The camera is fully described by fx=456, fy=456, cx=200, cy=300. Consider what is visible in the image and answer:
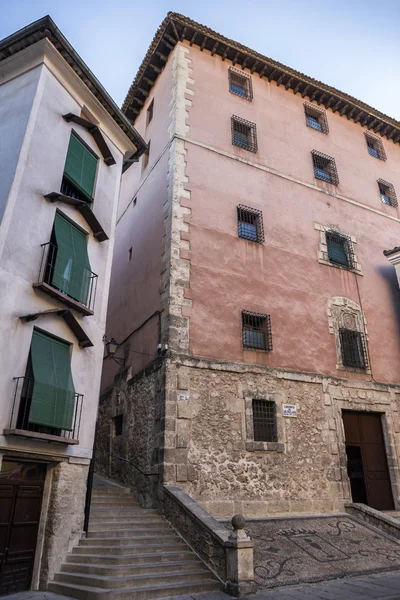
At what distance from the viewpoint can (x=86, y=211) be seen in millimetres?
10180

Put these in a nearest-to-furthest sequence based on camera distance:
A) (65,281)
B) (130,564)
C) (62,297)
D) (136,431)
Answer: (130,564)
(62,297)
(65,281)
(136,431)

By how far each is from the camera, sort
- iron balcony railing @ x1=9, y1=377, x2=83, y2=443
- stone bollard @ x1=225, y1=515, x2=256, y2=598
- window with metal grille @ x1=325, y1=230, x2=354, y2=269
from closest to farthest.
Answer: stone bollard @ x1=225, y1=515, x2=256, y2=598
iron balcony railing @ x1=9, y1=377, x2=83, y2=443
window with metal grille @ x1=325, y1=230, x2=354, y2=269

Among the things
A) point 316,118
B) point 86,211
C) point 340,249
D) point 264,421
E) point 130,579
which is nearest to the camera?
point 130,579

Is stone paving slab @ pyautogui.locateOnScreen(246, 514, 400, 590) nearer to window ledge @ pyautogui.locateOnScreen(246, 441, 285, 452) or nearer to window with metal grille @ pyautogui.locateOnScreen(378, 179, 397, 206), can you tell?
window ledge @ pyautogui.locateOnScreen(246, 441, 285, 452)

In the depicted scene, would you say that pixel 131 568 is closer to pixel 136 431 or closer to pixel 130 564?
pixel 130 564

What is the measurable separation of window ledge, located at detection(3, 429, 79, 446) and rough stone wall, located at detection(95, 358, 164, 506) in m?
2.41

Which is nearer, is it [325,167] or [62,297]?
[62,297]

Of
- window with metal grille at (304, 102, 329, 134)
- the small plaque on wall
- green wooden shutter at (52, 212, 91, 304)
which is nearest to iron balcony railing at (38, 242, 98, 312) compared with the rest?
green wooden shutter at (52, 212, 91, 304)

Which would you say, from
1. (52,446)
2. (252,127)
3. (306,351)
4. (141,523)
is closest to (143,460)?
(141,523)

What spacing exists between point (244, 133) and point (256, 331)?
721cm

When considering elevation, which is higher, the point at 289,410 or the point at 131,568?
the point at 289,410

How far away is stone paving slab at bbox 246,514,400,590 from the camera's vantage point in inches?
310

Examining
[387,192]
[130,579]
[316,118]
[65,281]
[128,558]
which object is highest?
[316,118]

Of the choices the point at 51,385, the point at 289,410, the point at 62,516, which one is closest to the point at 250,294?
the point at 289,410
